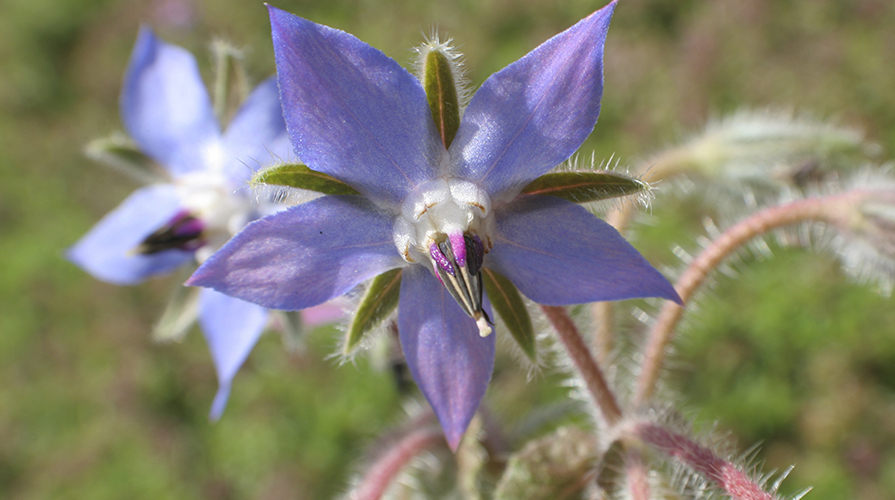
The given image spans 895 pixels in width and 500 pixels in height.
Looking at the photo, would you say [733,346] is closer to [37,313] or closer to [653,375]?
[653,375]

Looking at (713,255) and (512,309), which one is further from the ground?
(713,255)

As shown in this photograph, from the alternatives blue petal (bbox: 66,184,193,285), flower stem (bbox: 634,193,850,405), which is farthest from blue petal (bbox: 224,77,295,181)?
flower stem (bbox: 634,193,850,405)

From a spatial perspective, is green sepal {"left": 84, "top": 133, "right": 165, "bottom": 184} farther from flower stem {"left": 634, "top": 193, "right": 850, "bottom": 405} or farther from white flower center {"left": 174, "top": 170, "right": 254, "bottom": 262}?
flower stem {"left": 634, "top": 193, "right": 850, "bottom": 405}

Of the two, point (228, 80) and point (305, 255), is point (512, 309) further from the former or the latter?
point (228, 80)

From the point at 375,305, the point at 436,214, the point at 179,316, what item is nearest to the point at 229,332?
the point at 179,316

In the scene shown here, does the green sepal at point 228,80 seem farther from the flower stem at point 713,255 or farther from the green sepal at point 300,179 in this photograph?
the flower stem at point 713,255

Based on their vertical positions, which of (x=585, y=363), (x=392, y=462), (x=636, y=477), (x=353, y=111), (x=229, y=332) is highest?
(x=353, y=111)

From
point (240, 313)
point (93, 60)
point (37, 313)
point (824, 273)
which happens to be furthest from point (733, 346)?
point (93, 60)
